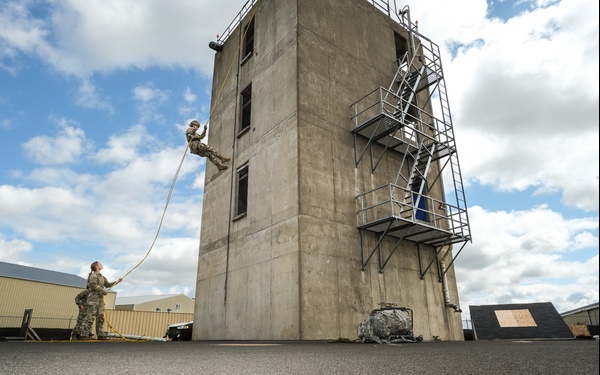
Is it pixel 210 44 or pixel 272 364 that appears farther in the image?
pixel 210 44

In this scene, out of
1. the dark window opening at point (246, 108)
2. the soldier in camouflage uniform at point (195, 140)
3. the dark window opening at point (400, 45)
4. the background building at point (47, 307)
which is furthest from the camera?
the background building at point (47, 307)

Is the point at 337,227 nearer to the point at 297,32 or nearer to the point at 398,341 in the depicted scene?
the point at 398,341

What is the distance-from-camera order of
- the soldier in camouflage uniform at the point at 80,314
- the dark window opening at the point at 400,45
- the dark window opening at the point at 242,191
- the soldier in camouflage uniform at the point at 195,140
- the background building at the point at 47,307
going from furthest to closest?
the background building at the point at 47,307
the dark window opening at the point at 400,45
the dark window opening at the point at 242,191
the soldier in camouflage uniform at the point at 195,140
the soldier in camouflage uniform at the point at 80,314

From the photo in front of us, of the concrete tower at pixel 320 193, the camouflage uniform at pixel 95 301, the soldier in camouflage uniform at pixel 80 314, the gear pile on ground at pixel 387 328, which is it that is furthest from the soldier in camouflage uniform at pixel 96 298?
the gear pile on ground at pixel 387 328

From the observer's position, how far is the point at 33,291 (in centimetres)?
3105

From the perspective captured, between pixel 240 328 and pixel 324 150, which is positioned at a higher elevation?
pixel 324 150

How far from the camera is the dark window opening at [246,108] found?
16.3 m

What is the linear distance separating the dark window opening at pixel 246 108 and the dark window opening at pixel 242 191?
1.98 m

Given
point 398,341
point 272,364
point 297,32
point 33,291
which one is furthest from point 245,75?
point 33,291

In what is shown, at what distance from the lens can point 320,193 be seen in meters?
12.2

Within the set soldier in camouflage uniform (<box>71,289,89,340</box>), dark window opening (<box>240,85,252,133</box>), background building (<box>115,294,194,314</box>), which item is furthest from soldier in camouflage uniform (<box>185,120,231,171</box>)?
background building (<box>115,294,194,314</box>)

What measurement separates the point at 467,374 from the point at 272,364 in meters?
1.88

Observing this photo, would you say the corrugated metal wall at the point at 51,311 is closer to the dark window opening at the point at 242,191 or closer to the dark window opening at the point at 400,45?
the dark window opening at the point at 242,191

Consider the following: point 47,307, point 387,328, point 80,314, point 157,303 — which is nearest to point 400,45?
point 387,328
